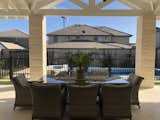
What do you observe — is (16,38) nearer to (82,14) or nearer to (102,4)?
(82,14)

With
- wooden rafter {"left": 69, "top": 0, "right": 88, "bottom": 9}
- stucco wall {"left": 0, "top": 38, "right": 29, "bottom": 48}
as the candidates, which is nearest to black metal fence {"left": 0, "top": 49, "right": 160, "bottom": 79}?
wooden rafter {"left": 69, "top": 0, "right": 88, "bottom": 9}

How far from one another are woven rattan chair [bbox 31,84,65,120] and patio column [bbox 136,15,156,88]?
442 cm

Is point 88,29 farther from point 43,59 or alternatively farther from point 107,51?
point 43,59

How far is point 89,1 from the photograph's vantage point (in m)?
7.00

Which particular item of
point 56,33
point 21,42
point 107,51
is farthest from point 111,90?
point 21,42

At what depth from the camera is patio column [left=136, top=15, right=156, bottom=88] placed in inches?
288

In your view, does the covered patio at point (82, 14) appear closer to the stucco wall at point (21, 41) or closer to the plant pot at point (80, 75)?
the plant pot at point (80, 75)

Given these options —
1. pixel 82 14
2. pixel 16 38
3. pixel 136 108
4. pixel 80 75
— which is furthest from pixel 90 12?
pixel 16 38

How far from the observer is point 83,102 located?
3.83m

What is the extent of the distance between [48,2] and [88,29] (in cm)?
1351

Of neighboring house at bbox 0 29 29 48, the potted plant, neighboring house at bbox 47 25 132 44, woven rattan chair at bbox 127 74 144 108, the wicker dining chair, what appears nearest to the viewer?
woven rattan chair at bbox 127 74 144 108

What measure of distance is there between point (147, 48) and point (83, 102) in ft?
14.6

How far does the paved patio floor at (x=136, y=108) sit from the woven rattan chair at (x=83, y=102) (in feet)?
3.27

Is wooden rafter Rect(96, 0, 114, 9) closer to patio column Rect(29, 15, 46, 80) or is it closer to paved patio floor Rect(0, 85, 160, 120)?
patio column Rect(29, 15, 46, 80)
